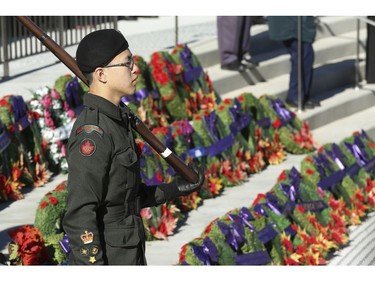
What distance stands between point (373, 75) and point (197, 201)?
499cm

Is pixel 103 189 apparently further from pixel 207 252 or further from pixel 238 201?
pixel 238 201

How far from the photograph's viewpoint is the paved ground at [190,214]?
8.56 metres

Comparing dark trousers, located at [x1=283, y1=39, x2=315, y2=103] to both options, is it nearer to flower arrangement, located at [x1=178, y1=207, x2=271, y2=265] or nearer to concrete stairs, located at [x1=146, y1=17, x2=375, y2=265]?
concrete stairs, located at [x1=146, y1=17, x2=375, y2=265]

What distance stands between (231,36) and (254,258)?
531 cm

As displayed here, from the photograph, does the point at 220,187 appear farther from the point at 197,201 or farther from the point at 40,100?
the point at 40,100

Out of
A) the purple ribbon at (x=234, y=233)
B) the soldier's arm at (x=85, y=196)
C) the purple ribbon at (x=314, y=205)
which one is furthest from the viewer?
the purple ribbon at (x=314, y=205)

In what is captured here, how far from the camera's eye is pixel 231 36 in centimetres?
1280

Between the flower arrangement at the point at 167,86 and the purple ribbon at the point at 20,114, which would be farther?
the flower arrangement at the point at 167,86

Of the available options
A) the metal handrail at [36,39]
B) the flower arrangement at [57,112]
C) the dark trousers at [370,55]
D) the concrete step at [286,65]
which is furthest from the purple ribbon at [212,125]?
the dark trousers at [370,55]

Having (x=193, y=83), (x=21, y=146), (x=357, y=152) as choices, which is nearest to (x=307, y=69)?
(x=193, y=83)

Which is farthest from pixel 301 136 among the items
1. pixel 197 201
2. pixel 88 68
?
pixel 88 68

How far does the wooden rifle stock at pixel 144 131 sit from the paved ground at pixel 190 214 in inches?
103

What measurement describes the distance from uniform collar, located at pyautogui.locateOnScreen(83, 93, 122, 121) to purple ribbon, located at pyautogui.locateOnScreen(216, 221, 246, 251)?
8.58ft

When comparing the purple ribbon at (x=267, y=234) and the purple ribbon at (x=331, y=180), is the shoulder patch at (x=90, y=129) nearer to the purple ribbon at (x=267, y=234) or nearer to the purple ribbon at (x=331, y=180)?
the purple ribbon at (x=267, y=234)
